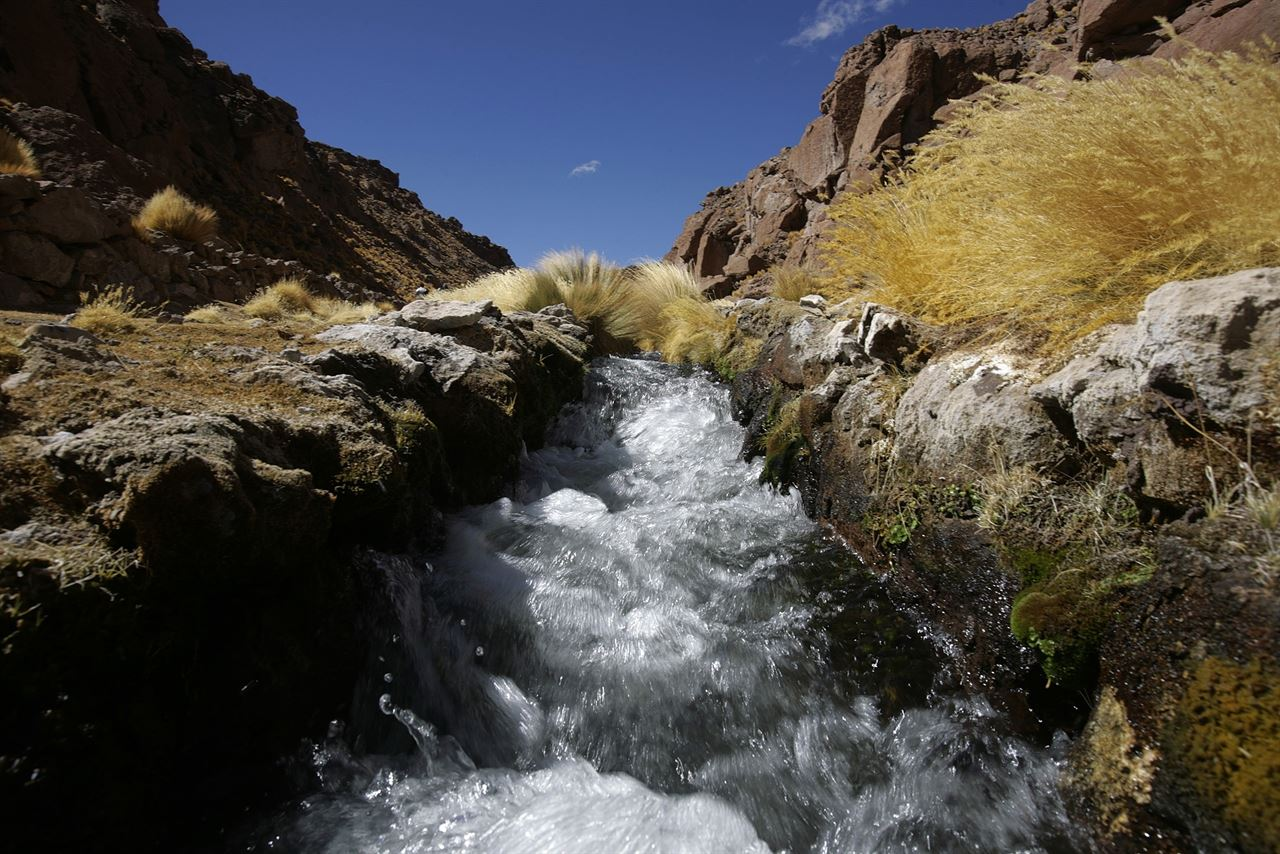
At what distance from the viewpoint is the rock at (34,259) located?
552 cm

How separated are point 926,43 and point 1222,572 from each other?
10.8 meters

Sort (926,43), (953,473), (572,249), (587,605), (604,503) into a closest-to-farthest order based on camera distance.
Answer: (953,473) → (587,605) → (604,503) → (572,249) → (926,43)

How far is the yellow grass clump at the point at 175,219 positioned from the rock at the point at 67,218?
906mm

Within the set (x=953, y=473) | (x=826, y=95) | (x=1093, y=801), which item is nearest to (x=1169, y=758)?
(x=1093, y=801)

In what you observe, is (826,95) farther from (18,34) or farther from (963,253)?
(18,34)

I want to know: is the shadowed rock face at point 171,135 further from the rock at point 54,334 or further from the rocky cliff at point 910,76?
the rocky cliff at point 910,76

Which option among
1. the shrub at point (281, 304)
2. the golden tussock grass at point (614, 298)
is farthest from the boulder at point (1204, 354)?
the shrub at point (281, 304)

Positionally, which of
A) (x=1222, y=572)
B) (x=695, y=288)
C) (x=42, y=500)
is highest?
(x=695, y=288)

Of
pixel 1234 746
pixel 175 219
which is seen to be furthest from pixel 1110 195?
pixel 175 219

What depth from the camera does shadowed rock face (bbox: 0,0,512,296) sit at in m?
8.27

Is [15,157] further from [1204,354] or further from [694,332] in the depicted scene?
[1204,354]

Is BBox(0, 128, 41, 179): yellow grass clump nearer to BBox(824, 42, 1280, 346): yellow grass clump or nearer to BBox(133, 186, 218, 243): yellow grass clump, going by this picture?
BBox(133, 186, 218, 243): yellow grass clump

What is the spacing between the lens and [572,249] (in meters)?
8.69

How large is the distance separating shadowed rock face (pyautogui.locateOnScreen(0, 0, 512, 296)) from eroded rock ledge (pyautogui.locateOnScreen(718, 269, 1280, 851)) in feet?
Answer: 29.9
